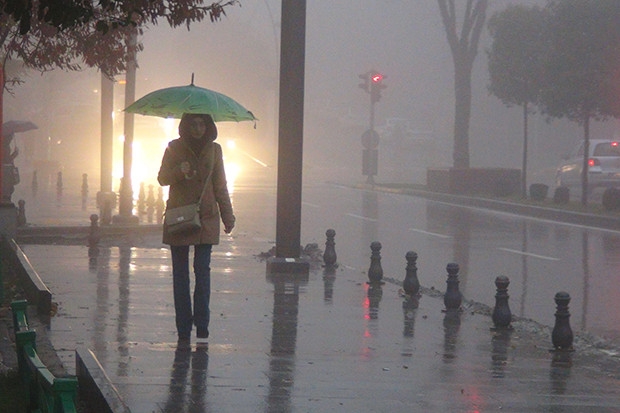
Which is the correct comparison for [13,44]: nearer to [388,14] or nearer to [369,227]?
[369,227]

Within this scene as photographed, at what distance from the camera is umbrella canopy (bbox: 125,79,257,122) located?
9.76 metres

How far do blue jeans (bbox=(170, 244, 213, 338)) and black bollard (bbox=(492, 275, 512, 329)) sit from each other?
290 cm

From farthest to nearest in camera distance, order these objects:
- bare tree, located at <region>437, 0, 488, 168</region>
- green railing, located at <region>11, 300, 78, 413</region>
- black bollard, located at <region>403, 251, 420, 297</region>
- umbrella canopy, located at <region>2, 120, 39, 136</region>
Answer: bare tree, located at <region>437, 0, 488, 168</region> → umbrella canopy, located at <region>2, 120, 39, 136</region> → black bollard, located at <region>403, 251, 420, 297</region> → green railing, located at <region>11, 300, 78, 413</region>

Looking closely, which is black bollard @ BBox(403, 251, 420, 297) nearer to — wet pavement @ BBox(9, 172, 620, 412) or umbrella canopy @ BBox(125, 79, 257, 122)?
wet pavement @ BBox(9, 172, 620, 412)

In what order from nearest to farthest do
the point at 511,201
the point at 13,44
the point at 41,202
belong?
the point at 13,44, the point at 41,202, the point at 511,201

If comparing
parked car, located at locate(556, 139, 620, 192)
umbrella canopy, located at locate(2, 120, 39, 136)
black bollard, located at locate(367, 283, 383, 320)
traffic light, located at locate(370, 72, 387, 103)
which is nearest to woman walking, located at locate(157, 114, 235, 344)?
black bollard, located at locate(367, 283, 383, 320)

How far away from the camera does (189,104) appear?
9.76m

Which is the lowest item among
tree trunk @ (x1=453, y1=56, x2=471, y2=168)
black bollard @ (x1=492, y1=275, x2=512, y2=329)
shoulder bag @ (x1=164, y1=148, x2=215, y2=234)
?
black bollard @ (x1=492, y1=275, x2=512, y2=329)

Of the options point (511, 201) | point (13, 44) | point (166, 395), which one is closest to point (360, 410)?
point (166, 395)

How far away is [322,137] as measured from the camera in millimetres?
90312

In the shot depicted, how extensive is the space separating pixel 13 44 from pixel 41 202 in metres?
16.4

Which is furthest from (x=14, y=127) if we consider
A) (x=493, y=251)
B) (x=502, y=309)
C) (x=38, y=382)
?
(x=38, y=382)

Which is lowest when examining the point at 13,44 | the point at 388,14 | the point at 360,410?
the point at 360,410

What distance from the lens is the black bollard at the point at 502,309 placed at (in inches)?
434
